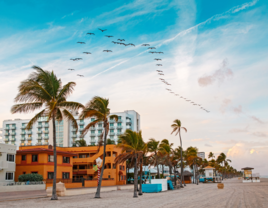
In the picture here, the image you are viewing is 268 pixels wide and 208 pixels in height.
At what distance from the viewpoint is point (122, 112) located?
127 metres

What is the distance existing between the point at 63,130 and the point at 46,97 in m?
103

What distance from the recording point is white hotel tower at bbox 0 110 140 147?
12562 centimetres

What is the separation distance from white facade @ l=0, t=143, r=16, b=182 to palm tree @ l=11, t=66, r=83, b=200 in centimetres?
1578

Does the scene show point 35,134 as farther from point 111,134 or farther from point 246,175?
point 246,175

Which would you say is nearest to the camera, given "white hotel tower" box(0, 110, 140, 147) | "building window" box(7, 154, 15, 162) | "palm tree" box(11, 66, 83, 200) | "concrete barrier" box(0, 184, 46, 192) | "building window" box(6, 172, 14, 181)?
"palm tree" box(11, 66, 83, 200)

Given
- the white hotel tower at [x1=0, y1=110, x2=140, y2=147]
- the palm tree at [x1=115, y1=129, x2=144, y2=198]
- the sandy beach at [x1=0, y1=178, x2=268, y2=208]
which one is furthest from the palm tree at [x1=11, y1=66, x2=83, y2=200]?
the white hotel tower at [x1=0, y1=110, x2=140, y2=147]

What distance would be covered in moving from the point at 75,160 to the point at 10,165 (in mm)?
25506

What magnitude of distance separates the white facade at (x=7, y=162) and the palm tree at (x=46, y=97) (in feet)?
51.8

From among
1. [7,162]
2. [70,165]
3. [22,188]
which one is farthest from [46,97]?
[70,165]

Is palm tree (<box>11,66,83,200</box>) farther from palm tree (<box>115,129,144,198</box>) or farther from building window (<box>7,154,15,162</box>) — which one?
building window (<box>7,154,15,162</box>)

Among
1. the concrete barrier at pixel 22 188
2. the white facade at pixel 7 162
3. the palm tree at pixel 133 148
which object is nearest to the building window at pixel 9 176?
the white facade at pixel 7 162

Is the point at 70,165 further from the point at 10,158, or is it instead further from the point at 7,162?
the point at 7,162

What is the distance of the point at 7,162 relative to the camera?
3981cm

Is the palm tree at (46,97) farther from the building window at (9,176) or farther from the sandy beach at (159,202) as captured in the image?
the building window at (9,176)
